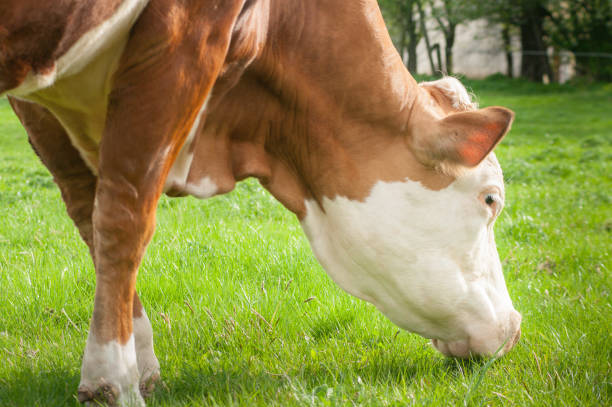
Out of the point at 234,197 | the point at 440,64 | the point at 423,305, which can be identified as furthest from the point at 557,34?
the point at 423,305

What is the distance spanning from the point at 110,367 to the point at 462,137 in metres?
1.55

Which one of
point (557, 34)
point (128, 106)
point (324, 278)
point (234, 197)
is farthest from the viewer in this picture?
point (557, 34)

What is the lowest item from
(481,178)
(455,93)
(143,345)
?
(143,345)

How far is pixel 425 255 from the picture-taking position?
9.49ft

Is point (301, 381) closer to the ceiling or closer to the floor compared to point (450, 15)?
closer to the floor

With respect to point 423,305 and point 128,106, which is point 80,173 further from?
point 423,305

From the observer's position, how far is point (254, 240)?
4980 mm

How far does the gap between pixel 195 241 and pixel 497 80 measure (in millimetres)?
23933

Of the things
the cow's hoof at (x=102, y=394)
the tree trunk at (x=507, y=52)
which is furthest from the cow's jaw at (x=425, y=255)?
the tree trunk at (x=507, y=52)

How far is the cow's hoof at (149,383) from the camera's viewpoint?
267 centimetres

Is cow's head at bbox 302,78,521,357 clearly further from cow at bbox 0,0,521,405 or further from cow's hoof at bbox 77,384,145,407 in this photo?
cow's hoof at bbox 77,384,145,407

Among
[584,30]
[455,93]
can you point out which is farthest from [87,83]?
[584,30]

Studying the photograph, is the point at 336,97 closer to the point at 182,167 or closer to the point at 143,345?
the point at 182,167

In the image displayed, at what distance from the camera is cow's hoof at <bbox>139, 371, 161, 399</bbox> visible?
2666 mm
